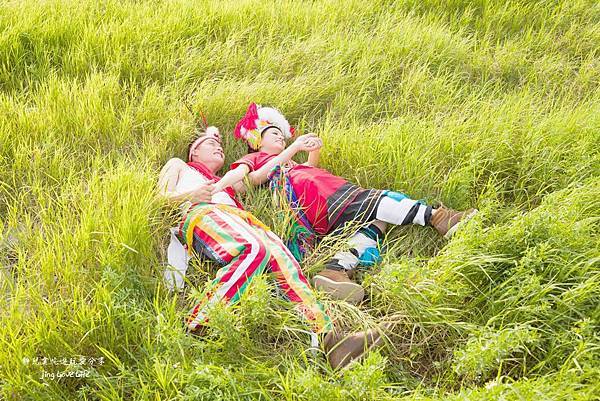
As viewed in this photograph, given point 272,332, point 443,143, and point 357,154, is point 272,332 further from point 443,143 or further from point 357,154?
point 443,143

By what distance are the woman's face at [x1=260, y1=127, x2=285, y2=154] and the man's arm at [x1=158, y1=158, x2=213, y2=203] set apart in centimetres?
59

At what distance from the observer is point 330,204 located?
310cm

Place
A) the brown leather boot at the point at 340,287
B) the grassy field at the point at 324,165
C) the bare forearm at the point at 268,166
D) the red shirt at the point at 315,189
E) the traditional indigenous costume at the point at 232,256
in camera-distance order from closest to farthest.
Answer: the grassy field at the point at 324,165, the traditional indigenous costume at the point at 232,256, the brown leather boot at the point at 340,287, the red shirt at the point at 315,189, the bare forearm at the point at 268,166

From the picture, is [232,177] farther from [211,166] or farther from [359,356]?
[359,356]

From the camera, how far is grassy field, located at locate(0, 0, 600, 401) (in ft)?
7.05

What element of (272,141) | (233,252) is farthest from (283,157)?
(233,252)

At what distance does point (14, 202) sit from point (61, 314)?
1.02 metres

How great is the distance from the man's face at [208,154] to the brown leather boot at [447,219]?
1.41m

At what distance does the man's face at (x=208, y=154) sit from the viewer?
11.3ft

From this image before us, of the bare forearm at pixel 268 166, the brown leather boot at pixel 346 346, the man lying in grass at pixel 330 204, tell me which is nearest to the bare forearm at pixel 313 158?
the man lying in grass at pixel 330 204

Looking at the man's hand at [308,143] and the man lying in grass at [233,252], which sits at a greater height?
the man's hand at [308,143]

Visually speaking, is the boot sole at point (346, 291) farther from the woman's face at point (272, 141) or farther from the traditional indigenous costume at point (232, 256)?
the woman's face at point (272, 141)

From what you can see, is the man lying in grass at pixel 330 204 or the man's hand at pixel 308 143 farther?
the man's hand at pixel 308 143

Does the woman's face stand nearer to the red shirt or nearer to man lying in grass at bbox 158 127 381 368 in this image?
the red shirt
